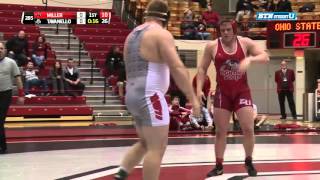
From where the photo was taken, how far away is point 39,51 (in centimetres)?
1988

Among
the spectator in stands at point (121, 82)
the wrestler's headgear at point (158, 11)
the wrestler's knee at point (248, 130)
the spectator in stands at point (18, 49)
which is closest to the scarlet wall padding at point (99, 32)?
the spectator in stands at point (121, 82)

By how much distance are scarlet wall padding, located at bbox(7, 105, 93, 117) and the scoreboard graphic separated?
423cm

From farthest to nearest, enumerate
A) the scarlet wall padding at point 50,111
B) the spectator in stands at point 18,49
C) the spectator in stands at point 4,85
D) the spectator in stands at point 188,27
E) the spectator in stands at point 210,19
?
the spectator in stands at point 210,19 → the spectator in stands at point 188,27 → the spectator in stands at point 18,49 → the scarlet wall padding at point 50,111 → the spectator in stands at point 4,85

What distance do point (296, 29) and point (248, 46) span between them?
46.0 ft

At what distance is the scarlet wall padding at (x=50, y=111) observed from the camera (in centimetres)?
1734

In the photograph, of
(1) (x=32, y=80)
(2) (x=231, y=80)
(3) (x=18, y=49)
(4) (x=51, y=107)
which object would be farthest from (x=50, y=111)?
(2) (x=231, y=80)

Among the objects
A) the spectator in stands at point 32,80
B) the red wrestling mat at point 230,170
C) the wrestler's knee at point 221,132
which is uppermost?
the spectator in stands at point 32,80

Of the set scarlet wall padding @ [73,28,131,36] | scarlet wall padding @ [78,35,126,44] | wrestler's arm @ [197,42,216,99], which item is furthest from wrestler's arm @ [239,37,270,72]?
scarlet wall padding @ [73,28,131,36]

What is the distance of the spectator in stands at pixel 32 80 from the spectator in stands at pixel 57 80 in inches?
10.5

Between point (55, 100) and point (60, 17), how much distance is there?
420cm

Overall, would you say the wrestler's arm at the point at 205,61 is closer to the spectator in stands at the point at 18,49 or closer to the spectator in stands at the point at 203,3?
the spectator in stands at the point at 18,49

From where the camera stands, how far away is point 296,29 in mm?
20516

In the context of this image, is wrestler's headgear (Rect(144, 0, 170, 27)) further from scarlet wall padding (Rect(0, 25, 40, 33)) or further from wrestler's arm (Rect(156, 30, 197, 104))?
scarlet wall padding (Rect(0, 25, 40, 33))

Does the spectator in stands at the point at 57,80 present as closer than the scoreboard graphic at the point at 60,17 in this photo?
Yes
